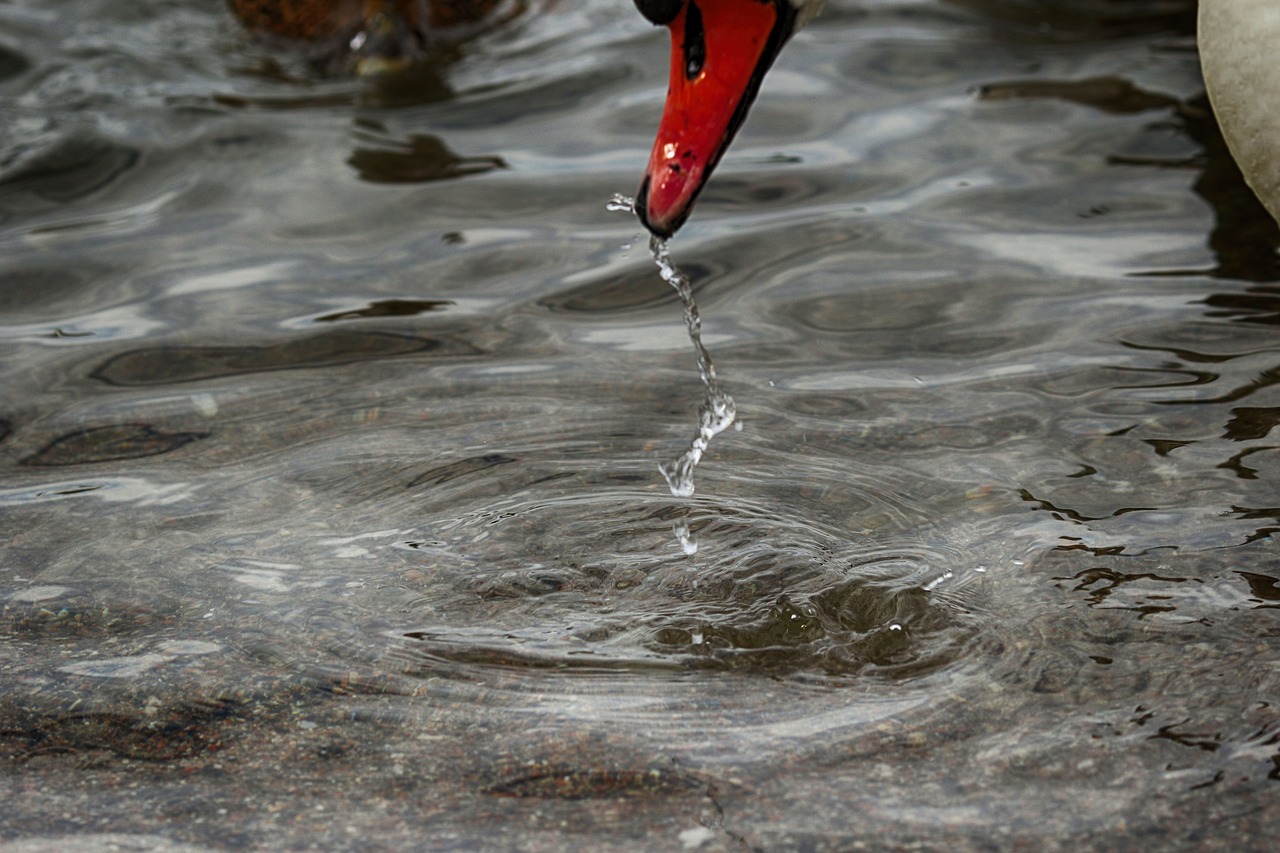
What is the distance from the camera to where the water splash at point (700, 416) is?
330 centimetres

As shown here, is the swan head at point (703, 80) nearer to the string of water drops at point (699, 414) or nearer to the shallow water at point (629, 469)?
the string of water drops at point (699, 414)

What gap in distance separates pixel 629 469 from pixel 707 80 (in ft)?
2.67

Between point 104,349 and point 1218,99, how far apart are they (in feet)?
8.91

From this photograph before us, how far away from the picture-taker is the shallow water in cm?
240

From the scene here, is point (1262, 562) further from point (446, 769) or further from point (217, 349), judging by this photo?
point (217, 349)

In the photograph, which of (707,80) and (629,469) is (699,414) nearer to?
(629,469)

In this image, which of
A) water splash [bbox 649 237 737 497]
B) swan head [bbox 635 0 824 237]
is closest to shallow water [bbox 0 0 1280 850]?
water splash [bbox 649 237 737 497]

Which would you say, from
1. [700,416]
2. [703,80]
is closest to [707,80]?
[703,80]

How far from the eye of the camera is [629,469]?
3393 mm

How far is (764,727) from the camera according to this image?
251cm

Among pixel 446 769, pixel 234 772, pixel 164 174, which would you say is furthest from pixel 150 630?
pixel 164 174

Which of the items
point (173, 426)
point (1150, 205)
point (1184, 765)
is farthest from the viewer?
point (1150, 205)

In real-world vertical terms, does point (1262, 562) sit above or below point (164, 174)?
below

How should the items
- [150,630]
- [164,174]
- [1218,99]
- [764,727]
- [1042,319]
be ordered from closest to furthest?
[764,727]
[150,630]
[1218,99]
[1042,319]
[164,174]
